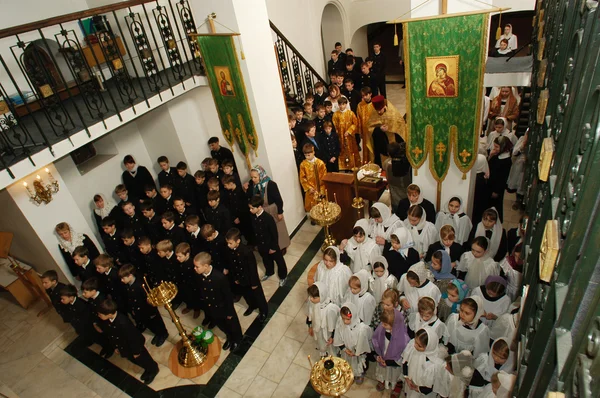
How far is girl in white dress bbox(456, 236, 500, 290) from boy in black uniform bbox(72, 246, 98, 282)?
5.73m

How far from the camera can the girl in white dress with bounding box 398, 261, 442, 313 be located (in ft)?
15.7

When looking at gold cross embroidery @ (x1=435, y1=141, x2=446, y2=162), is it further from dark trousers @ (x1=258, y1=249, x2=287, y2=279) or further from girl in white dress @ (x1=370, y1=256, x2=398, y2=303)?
dark trousers @ (x1=258, y1=249, x2=287, y2=279)

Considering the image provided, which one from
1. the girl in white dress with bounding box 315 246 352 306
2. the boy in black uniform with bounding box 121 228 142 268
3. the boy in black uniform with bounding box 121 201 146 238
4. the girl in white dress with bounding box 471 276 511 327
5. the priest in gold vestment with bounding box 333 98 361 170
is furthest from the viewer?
the priest in gold vestment with bounding box 333 98 361 170

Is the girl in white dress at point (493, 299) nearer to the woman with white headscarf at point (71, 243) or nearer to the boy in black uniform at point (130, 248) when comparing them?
the boy in black uniform at point (130, 248)

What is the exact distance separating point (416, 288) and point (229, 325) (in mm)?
2823

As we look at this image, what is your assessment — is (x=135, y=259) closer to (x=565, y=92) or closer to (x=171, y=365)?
(x=171, y=365)

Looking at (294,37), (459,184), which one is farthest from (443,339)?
(294,37)

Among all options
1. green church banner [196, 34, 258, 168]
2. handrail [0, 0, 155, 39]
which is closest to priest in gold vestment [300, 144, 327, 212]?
green church banner [196, 34, 258, 168]

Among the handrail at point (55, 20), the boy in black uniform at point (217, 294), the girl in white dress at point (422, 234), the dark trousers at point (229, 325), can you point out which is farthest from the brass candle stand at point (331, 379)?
the handrail at point (55, 20)

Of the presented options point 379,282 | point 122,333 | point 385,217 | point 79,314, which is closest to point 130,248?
point 79,314

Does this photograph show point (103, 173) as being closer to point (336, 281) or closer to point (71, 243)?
point (71, 243)

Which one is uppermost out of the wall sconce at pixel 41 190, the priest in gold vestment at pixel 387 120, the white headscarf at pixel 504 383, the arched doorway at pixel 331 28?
the arched doorway at pixel 331 28

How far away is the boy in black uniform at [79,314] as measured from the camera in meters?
5.93

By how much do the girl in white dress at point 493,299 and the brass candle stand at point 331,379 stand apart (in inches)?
66.6
